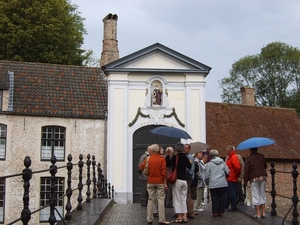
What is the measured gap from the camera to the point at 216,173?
1137 cm

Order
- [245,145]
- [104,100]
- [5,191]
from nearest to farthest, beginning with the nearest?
1. [245,145]
2. [5,191]
3. [104,100]

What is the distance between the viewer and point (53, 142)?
21.8 metres

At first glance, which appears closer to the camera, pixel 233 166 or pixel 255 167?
pixel 255 167

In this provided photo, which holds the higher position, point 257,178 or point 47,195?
point 257,178

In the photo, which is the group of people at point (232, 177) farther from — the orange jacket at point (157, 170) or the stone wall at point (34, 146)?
the stone wall at point (34, 146)

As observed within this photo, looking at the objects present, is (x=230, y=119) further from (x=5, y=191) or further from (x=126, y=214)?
(x=126, y=214)

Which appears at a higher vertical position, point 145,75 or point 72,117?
point 145,75

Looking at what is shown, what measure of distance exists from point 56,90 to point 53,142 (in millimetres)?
2695

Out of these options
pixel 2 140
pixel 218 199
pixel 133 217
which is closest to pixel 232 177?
pixel 218 199

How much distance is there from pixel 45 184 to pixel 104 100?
477 cm

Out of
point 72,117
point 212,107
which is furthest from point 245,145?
point 212,107

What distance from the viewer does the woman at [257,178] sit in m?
10.5

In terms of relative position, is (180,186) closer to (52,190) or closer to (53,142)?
(52,190)

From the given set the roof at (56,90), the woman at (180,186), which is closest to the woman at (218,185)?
the woman at (180,186)
